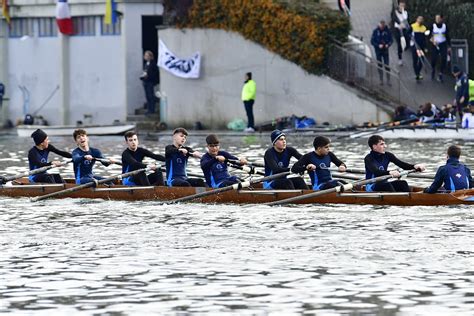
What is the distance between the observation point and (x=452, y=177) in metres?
26.8

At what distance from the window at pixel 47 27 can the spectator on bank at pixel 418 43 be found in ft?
46.2

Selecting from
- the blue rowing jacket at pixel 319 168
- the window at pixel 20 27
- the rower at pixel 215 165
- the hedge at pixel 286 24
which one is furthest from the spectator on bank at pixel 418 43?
the blue rowing jacket at pixel 319 168

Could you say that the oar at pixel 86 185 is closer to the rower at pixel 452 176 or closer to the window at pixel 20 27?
the rower at pixel 452 176

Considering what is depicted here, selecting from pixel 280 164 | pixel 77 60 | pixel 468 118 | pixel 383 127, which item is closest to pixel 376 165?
pixel 280 164

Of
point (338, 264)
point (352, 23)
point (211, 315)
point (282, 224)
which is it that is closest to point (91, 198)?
point (282, 224)

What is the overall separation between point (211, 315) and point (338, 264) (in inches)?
144

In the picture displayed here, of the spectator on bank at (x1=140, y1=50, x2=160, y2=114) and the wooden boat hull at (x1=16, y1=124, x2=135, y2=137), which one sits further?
the spectator on bank at (x1=140, y1=50, x2=160, y2=114)

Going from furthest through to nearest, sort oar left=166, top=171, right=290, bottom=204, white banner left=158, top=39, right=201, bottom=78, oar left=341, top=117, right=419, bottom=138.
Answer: white banner left=158, top=39, right=201, bottom=78
oar left=341, top=117, right=419, bottom=138
oar left=166, top=171, right=290, bottom=204

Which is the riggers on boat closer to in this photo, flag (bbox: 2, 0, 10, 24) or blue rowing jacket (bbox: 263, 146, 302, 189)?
blue rowing jacket (bbox: 263, 146, 302, 189)

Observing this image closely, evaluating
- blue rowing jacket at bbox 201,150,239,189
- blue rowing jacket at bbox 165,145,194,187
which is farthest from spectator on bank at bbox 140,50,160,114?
blue rowing jacket at bbox 201,150,239,189

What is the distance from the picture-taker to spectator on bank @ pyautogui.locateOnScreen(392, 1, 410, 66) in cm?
4909

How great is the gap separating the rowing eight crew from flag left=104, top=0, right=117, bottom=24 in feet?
73.3

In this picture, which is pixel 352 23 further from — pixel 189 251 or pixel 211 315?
pixel 211 315

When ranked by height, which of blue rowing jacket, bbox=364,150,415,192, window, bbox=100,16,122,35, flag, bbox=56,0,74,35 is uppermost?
flag, bbox=56,0,74,35
